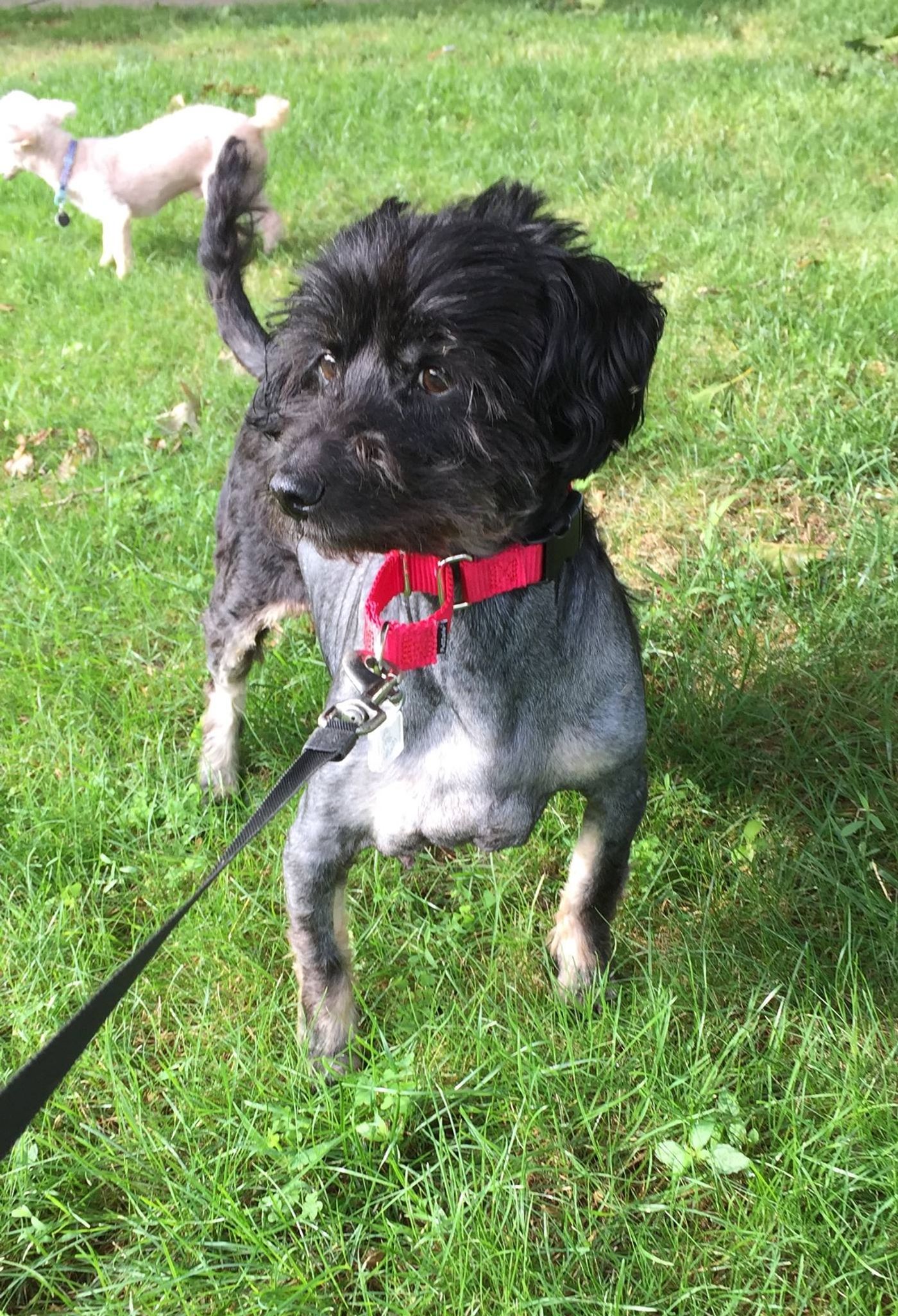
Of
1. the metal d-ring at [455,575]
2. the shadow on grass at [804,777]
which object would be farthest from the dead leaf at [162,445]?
the metal d-ring at [455,575]

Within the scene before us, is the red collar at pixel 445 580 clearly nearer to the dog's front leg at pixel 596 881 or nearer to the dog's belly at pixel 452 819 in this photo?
the dog's belly at pixel 452 819

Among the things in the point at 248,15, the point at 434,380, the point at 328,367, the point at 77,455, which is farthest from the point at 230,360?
the point at 248,15

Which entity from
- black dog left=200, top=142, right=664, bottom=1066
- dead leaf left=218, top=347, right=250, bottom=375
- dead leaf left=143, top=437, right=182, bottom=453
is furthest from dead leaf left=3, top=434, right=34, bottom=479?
black dog left=200, top=142, right=664, bottom=1066

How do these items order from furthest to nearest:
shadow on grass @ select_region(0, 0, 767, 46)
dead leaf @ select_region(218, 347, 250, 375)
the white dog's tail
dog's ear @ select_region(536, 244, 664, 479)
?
shadow on grass @ select_region(0, 0, 767, 46) → the white dog's tail → dead leaf @ select_region(218, 347, 250, 375) → dog's ear @ select_region(536, 244, 664, 479)

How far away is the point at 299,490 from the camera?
1.79 m

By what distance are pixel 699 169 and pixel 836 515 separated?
3891 millimetres

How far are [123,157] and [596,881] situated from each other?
6634 millimetres

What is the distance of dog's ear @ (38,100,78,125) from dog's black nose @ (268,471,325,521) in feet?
22.7

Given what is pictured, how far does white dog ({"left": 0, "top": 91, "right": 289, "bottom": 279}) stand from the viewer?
6.93 meters

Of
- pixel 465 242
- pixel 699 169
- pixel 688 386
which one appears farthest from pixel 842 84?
pixel 465 242

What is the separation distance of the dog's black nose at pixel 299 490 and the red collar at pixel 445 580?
9.7 inches

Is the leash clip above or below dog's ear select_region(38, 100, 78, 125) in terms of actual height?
below

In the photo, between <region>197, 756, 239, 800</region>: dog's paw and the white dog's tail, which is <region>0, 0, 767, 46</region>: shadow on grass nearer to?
the white dog's tail

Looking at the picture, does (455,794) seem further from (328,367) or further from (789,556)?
(789,556)
